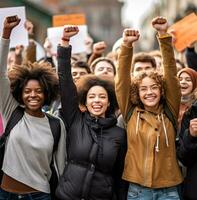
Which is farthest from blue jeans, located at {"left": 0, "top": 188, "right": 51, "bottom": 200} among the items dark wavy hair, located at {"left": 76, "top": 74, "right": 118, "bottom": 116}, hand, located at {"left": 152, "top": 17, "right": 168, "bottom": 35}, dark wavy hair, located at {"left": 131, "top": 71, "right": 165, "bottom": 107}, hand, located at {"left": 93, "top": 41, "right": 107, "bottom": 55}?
hand, located at {"left": 93, "top": 41, "right": 107, "bottom": 55}

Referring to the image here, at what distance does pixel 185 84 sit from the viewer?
19.3ft

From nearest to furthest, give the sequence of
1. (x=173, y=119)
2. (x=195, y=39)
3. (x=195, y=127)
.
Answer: (x=195, y=127) < (x=173, y=119) < (x=195, y=39)

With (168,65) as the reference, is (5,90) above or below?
below

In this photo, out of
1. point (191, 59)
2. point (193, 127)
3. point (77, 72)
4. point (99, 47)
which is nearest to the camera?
point (193, 127)

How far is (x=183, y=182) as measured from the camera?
505 centimetres

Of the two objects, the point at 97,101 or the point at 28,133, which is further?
the point at 97,101

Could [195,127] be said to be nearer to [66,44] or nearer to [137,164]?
[137,164]

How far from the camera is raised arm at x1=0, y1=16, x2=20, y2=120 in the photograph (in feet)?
16.2

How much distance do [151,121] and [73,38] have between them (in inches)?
94.0

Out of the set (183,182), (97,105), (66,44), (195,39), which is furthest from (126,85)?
(195,39)

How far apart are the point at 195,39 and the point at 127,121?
2.11 meters

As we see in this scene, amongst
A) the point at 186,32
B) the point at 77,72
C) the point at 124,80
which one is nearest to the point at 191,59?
the point at 186,32

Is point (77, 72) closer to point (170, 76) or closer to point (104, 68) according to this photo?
point (104, 68)

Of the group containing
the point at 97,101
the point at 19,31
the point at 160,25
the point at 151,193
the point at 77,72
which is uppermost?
the point at 19,31
